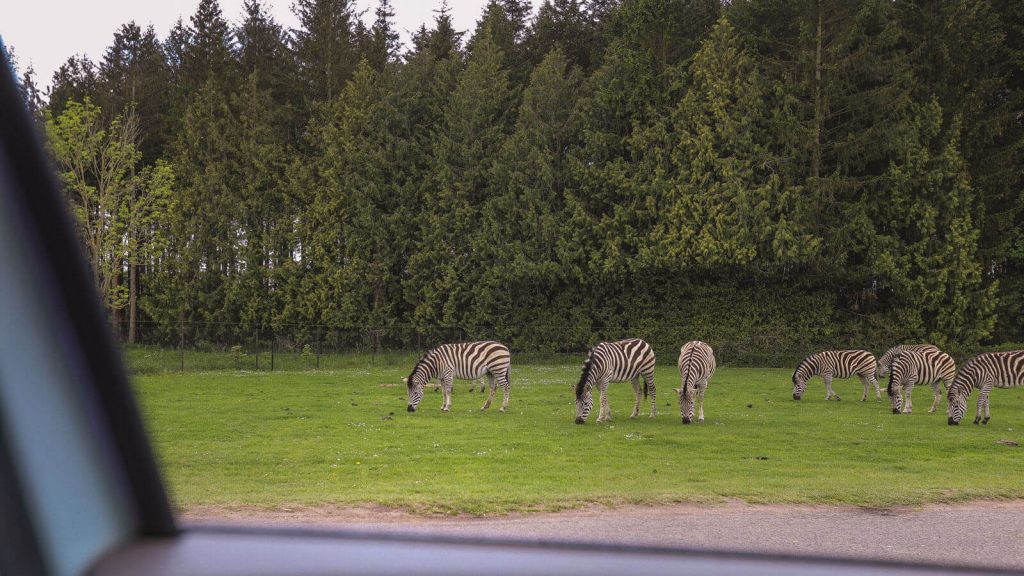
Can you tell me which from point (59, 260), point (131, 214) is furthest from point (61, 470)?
point (131, 214)

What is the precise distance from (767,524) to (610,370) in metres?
6.54

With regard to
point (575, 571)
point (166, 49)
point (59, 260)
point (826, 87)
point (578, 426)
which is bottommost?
point (578, 426)

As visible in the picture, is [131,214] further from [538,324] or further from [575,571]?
[538,324]

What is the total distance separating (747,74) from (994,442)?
17.3m

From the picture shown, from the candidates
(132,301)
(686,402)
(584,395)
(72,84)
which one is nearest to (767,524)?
(132,301)

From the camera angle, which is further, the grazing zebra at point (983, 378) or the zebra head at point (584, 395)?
the grazing zebra at point (983, 378)

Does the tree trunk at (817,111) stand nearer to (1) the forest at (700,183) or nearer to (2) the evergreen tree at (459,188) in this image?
(1) the forest at (700,183)

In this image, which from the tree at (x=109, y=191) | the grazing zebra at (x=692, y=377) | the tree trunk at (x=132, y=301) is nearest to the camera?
the tree at (x=109, y=191)

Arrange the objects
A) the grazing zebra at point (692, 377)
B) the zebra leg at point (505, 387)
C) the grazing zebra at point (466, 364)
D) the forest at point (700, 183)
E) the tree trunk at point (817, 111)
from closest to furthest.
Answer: the grazing zebra at point (692, 377)
the zebra leg at point (505, 387)
the grazing zebra at point (466, 364)
the forest at point (700, 183)
the tree trunk at point (817, 111)

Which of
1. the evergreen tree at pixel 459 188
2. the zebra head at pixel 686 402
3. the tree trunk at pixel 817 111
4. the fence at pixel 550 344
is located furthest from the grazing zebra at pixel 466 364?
the tree trunk at pixel 817 111

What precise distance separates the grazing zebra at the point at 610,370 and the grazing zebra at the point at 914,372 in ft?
13.5

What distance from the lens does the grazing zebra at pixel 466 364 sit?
13586mm

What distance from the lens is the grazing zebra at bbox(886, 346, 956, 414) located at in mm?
13852

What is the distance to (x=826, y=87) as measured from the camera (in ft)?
81.7
